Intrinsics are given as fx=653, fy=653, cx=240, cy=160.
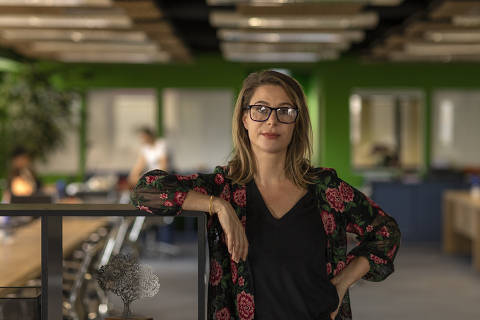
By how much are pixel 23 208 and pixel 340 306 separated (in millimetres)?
999

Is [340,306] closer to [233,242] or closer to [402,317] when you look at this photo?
[233,242]

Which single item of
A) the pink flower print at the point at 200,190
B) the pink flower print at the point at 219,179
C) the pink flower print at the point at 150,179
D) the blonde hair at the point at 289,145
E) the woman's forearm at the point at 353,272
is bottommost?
the woman's forearm at the point at 353,272

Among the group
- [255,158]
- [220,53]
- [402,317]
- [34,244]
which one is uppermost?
[220,53]

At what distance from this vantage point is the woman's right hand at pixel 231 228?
180cm

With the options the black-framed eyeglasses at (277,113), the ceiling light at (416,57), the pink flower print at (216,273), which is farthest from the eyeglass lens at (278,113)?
→ the ceiling light at (416,57)

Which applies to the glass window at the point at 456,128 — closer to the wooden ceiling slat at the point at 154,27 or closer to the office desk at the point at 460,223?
the office desk at the point at 460,223

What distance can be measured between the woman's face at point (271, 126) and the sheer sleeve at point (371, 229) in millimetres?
215

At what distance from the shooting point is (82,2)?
238 inches

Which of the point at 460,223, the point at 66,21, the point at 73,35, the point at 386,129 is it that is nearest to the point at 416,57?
the point at 386,129

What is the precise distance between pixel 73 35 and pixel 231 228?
6893mm

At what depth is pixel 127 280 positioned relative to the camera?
1.88m

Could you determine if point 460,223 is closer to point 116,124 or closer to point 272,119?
point 116,124

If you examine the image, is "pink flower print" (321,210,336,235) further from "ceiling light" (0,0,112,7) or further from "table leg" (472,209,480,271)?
"table leg" (472,209,480,271)

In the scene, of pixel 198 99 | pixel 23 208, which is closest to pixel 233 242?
pixel 23 208
